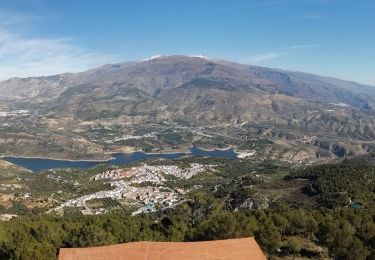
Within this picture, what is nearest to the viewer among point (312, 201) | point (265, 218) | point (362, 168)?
point (265, 218)

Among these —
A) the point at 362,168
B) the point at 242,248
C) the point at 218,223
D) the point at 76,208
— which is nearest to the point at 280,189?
the point at 362,168

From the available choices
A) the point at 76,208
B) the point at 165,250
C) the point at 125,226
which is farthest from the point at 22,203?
the point at 165,250

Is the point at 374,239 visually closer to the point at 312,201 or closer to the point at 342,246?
the point at 342,246

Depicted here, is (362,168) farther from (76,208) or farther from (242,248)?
(242,248)

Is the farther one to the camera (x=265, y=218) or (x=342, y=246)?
(x=265, y=218)

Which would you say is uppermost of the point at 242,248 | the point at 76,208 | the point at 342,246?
the point at 242,248

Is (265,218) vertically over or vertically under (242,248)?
under

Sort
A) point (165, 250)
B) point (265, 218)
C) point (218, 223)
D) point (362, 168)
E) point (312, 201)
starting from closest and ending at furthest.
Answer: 1. point (165, 250)
2. point (218, 223)
3. point (265, 218)
4. point (312, 201)
5. point (362, 168)
